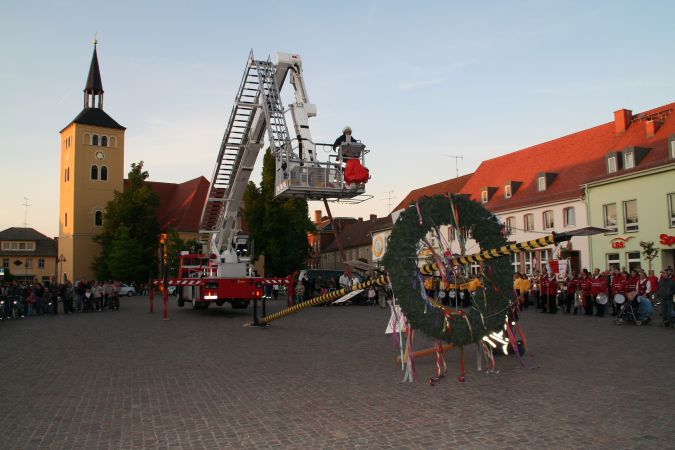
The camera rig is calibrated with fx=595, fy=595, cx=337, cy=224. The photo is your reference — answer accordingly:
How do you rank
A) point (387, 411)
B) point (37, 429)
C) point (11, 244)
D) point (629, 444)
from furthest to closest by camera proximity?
point (11, 244) → point (387, 411) → point (37, 429) → point (629, 444)

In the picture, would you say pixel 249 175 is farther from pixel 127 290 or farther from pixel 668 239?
pixel 127 290

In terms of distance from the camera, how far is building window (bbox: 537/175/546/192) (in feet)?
135

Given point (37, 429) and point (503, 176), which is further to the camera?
point (503, 176)

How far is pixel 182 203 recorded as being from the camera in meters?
75.8

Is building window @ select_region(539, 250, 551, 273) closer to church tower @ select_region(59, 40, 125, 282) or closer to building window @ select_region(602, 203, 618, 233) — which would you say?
building window @ select_region(602, 203, 618, 233)

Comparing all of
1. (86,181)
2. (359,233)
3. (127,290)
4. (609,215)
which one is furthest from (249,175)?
(359,233)

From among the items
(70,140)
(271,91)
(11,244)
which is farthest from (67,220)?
(271,91)

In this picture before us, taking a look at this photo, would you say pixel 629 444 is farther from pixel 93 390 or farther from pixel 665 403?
pixel 93 390

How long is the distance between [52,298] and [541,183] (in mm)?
31378

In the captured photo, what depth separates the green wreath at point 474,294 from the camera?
9.22 metres

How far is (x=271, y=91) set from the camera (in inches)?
678

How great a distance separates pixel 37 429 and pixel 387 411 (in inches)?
151

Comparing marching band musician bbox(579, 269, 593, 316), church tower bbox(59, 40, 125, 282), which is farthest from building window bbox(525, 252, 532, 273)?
church tower bbox(59, 40, 125, 282)

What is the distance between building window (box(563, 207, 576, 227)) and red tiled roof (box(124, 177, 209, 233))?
4067cm
